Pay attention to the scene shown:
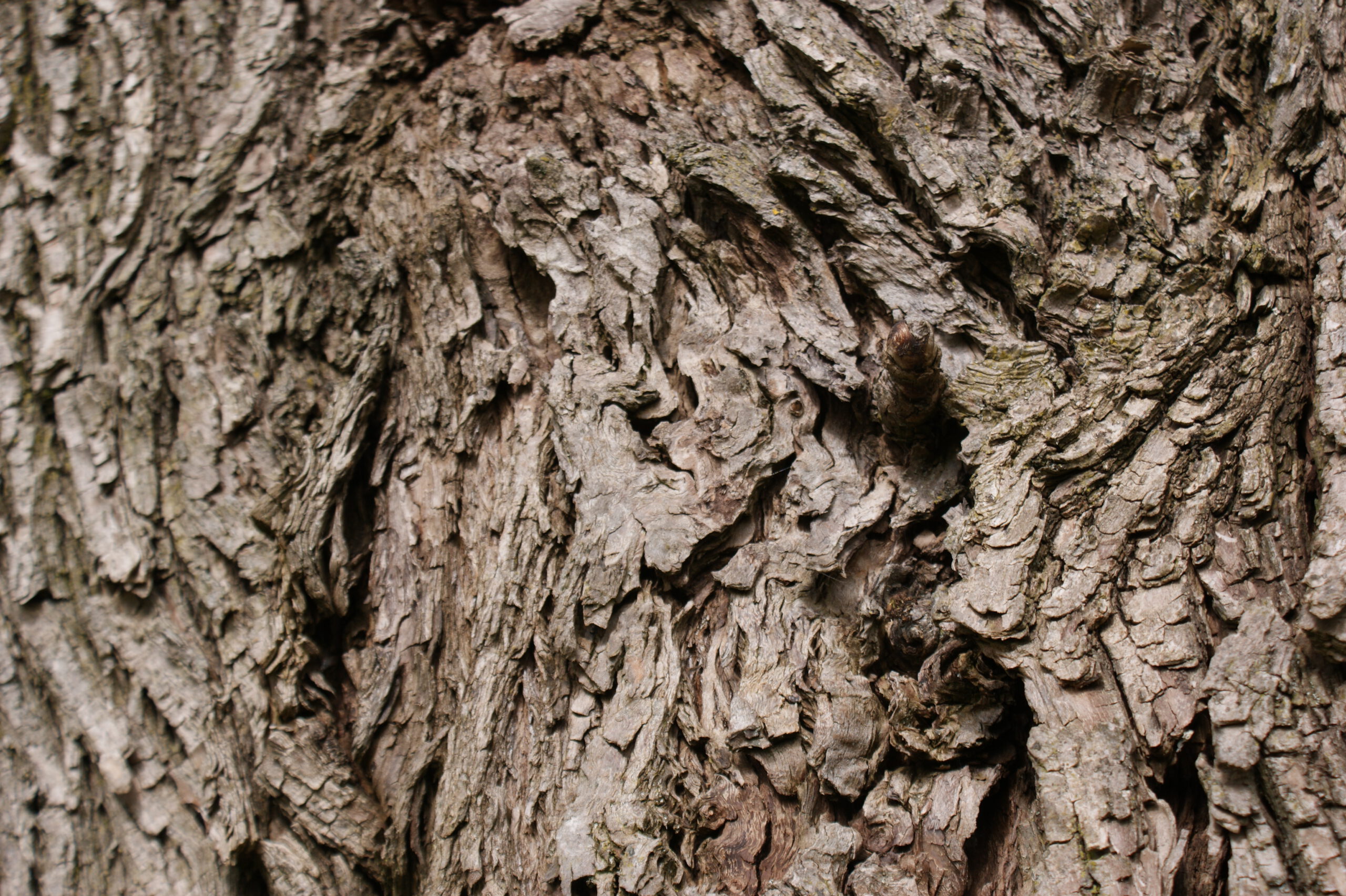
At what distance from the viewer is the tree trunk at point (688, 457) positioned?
185 centimetres

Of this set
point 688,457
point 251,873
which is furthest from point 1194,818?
point 251,873

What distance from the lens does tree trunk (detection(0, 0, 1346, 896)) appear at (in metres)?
1.85

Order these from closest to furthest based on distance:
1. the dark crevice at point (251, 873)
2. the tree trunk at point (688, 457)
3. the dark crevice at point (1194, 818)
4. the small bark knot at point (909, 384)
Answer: the dark crevice at point (1194, 818) < the tree trunk at point (688, 457) < the small bark knot at point (909, 384) < the dark crevice at point (251, 873)

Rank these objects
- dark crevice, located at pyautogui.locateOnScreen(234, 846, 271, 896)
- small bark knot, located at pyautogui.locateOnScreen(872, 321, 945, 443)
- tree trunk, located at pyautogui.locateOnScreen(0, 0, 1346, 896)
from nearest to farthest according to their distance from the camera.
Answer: tree trunk, located at pyautogui.locateOnScreen(0, 0, 1346, 896), small bark knot, located at pyautogui.locateOnScreen(872, 321, 945, 443), dark crevice, located at pyautogui.locateOnScreen(234, 846, 271, 896)

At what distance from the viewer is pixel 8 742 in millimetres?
2375

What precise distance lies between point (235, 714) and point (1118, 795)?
2283 millimetres

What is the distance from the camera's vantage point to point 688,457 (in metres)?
2.36

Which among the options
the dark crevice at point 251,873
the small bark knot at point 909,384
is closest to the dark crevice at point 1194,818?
the small bark knot at point 909,384

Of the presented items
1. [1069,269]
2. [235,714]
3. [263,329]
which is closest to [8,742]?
[235,714]

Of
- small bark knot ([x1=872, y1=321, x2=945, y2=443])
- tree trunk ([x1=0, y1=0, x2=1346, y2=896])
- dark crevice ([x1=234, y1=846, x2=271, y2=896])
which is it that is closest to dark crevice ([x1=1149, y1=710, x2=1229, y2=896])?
tree trunk ([x1=0, y1=0, x2=1346, y2=896])

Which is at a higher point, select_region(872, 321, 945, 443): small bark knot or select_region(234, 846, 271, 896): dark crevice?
select_region(872, 321, 945, 443): small bark knot

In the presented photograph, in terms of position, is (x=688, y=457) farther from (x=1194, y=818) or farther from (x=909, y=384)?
(x=1194, y=818)

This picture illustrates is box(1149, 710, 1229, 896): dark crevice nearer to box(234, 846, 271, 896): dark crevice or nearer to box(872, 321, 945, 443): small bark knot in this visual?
box(872, 321, 945, 443): small bark knot

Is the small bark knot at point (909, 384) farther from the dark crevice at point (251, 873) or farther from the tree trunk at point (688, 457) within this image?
the dark crevice at point (251, 873)
